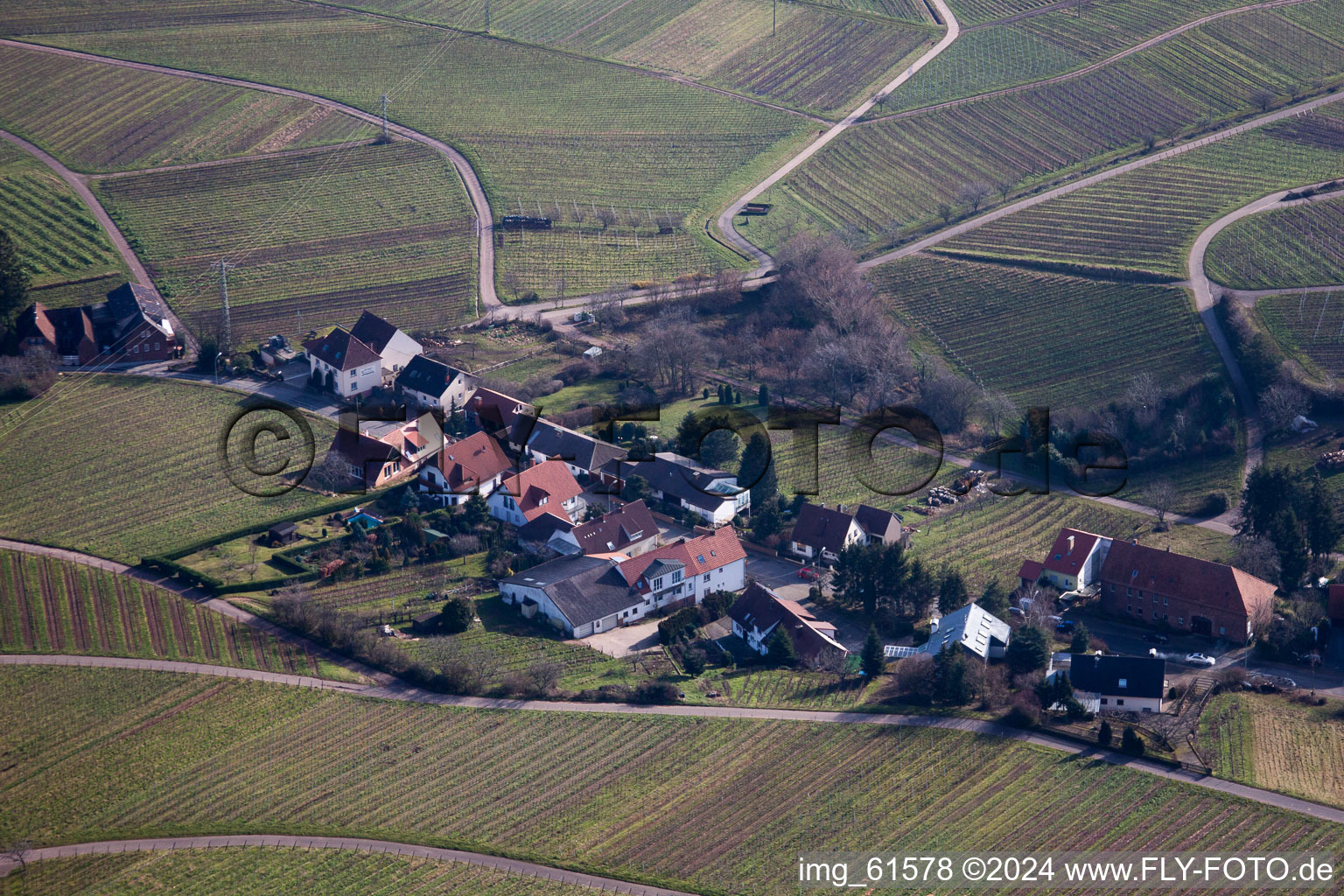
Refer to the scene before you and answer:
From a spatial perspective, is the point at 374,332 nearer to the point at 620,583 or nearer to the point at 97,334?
the point at 97,334

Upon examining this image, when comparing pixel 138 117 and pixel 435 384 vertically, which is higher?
pixel 138 117

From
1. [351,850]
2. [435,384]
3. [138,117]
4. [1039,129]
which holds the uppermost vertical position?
[138,117]

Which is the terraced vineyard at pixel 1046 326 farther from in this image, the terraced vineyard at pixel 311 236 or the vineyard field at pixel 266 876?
the vineyard field at pixel 266 876

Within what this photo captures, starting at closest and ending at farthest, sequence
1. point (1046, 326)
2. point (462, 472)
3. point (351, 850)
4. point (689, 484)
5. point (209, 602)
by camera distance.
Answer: point (351, 850) → point (209, 602) → point (462, 472) → point (689, 484) → point (1046, 326)

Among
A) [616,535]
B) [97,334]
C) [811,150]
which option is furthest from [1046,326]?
[97,334]

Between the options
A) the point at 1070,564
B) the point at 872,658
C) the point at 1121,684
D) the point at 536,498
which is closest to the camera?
the point at 1121,684

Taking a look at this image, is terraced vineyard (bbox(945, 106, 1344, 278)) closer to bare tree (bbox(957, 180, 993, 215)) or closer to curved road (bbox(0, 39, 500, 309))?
bare tree (bbox(957, 180, 993, 215))

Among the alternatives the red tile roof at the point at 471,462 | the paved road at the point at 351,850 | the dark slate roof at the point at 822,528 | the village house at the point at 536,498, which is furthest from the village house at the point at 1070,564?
the paved road at the point at 351,850
